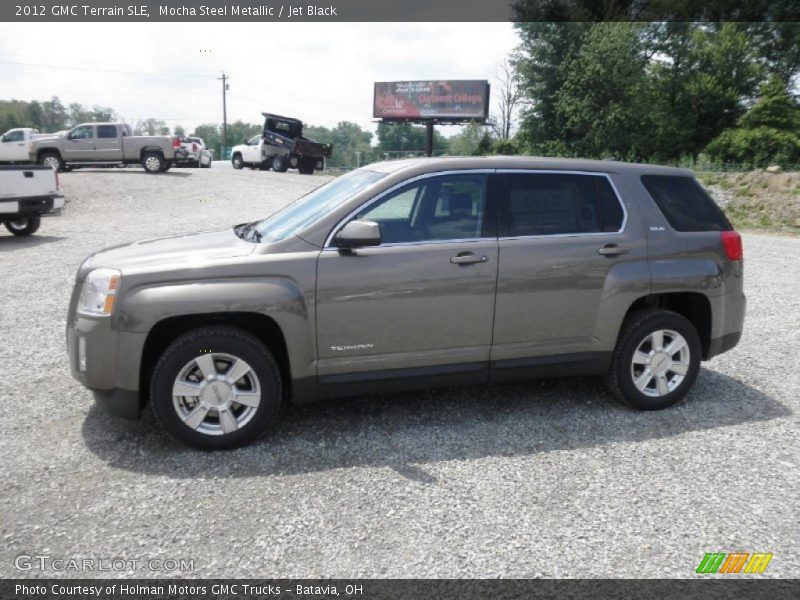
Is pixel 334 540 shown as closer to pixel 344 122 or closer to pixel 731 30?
pixel 731 30

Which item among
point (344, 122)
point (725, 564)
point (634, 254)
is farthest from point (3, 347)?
point (344, 122)

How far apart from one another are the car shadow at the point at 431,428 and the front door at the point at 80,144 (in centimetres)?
2420

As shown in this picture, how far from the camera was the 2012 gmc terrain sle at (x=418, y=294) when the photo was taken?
388 cm

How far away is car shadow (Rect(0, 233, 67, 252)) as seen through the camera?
12336 millimetres

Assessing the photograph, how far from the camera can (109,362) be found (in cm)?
384

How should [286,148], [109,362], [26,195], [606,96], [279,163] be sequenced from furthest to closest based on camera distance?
[606,96], [279,163], [286,148], [26,195], [109,362]

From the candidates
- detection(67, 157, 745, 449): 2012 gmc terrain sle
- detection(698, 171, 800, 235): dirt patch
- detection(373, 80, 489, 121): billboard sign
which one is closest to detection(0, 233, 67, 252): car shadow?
detection(67, 157, 745, 449): 2012 gmc terrain sle

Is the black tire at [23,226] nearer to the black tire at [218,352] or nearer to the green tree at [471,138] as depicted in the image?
the black tire at [218,352]

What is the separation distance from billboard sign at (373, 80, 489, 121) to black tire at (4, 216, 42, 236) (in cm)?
4895

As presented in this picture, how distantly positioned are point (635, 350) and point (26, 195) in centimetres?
1241

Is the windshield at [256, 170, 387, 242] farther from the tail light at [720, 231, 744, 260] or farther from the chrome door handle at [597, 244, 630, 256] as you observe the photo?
the tail light at [720, 231, 744, 260]

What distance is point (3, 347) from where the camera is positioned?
606cm

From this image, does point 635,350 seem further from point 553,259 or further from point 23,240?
point 23,240
